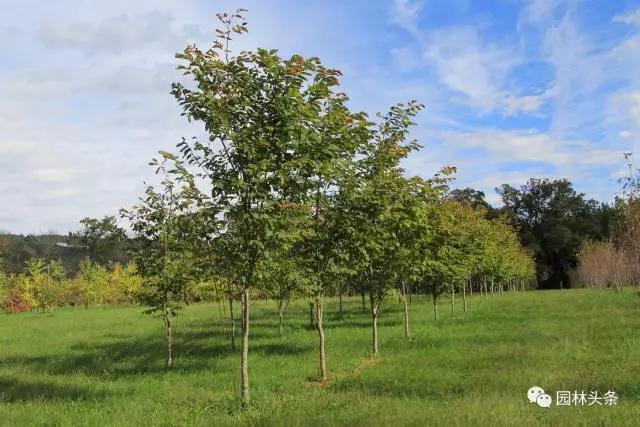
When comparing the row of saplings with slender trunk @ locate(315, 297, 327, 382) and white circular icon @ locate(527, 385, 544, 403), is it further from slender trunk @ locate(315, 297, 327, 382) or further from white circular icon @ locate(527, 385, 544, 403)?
white circular icon @ locate(527, 385, 544, 403)

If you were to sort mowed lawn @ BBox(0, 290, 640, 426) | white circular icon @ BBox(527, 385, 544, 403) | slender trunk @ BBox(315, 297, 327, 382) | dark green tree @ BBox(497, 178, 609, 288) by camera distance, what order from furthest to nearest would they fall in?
1. dark green tree @ BBox(497, 178, 609, 288)
2. slender trunk @ BBox(315, 297, 327, 382)
3. white circular icon @ BBox(527, 385, 544, 403)
4. mowed lawn @ BBox(0, 290, 640, 426)

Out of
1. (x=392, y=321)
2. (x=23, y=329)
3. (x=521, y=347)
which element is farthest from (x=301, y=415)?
(x=23, y=329)

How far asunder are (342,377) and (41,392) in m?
6.79

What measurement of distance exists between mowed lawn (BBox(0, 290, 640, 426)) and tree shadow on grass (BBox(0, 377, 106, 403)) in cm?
4

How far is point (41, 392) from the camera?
11.4m

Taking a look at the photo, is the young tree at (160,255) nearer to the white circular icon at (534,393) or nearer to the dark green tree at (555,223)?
the white circular icon at (534,393)

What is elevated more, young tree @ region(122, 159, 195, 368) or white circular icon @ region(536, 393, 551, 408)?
young tree @ region(122, 159, 195, 368)

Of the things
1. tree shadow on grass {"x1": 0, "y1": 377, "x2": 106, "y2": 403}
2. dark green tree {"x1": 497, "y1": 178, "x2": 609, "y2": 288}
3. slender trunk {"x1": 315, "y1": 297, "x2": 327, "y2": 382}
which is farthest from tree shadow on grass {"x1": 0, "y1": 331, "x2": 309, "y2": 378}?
dark green tree {"x1": 497, "y1": 178, "x2": 609, "y2": 288}

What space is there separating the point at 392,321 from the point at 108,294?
4171cm

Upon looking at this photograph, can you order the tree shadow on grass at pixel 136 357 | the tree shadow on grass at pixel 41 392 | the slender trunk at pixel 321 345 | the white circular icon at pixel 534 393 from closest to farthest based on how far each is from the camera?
the white circular icon at pixel 534 393, the tree shadow on grass at pixel 41 392, the slender trunk at pixel 321 345, the tree shadow on grass at pixel 136 357

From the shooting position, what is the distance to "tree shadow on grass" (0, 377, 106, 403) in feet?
35.1

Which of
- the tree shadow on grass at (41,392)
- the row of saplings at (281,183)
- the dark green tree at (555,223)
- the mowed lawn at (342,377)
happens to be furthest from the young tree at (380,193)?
the dark green tree at (555,223)

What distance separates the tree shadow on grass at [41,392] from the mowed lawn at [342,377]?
4 cm

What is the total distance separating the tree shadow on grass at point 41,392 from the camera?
422 inches
